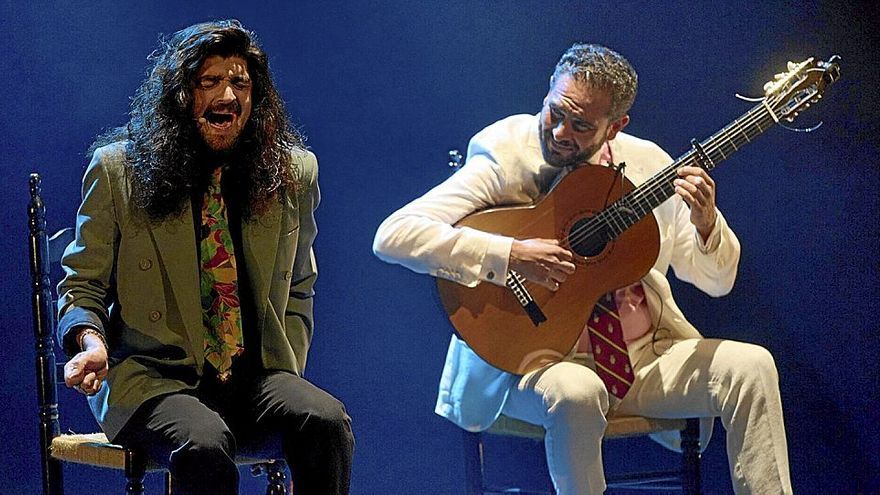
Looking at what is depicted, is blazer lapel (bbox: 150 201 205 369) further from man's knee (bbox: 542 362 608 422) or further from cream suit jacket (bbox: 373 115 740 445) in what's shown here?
man's knee (bbox: 542 362 608 422)

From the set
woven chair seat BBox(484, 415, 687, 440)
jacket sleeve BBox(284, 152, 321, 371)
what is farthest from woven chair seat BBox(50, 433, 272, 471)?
woven chair seat BBox(484, 415, 687, 440)

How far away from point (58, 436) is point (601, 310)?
4.77 feet

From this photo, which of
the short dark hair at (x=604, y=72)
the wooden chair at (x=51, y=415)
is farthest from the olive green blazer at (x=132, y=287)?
the short dark hair at (x=604, y=72)

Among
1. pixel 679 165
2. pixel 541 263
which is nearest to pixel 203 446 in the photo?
pixel 541 263

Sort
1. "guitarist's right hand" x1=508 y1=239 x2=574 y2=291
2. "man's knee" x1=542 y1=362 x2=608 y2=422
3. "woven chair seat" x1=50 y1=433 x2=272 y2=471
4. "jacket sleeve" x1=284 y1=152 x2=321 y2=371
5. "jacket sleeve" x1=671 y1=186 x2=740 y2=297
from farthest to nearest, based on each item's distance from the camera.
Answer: "jacket sleeve" x1=671 y1=186 x2=740 y2=297
"guitarist's right hand" x1=508 y1=239 x2=574 y2=291
"man's knee" x1=542 y1=362 x2=608 y2=422
"jacket sleeve" x1=284 y1=152 x2=321 y2=371
"woven chair seat" x1=50 y1=433 x2=272 y2=471

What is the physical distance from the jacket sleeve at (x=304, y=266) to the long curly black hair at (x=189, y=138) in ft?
0.17

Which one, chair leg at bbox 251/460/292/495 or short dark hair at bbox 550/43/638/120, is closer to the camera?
chair leg at bbox 251/460/292/495

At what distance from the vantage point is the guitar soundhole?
3299 millimetres

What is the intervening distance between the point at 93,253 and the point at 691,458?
167cm

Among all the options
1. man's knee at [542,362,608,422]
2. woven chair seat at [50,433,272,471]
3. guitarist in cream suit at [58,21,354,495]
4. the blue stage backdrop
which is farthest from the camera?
the blue stage backdrop

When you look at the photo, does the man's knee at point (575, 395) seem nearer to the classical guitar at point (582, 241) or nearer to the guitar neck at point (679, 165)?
the classical guitar at point (582, 241)

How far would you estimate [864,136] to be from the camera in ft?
13.0

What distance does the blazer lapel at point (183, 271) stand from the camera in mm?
2643

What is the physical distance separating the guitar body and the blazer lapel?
83 centimetres
